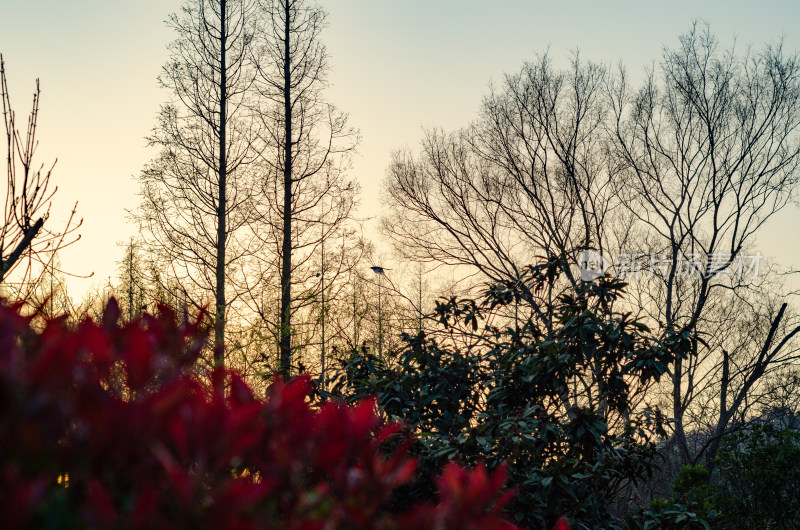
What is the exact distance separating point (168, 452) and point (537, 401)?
3.68 m

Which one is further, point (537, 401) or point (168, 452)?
point (537, 401)

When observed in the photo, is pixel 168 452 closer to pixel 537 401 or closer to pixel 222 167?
pixel 537 401

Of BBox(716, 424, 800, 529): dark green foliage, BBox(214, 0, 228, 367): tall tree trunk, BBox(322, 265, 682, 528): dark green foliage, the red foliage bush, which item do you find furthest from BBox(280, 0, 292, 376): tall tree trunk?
the red foliage bush

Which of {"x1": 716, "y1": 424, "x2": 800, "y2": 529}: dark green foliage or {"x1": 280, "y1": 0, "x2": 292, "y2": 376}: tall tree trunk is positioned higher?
{"x1": 280, "y1": 0, "x2": 292, "y2": 376}: tall tree trunk

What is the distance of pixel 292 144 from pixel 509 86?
458cm

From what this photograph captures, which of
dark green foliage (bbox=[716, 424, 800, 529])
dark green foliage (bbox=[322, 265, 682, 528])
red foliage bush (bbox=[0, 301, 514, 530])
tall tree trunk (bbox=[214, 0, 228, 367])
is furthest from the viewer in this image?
tall tree trunk (bbox=[214, 0, 228, 367])

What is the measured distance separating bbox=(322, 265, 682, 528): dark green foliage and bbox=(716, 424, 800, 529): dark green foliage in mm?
2748

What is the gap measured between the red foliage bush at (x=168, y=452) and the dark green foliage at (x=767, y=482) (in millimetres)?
6881

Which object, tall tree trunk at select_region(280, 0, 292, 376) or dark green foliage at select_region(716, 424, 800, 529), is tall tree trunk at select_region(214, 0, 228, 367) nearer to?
tall tree trunk at select_region(280, 0, 292, 376)

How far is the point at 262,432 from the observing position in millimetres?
1080

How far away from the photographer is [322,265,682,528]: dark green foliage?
3.38 meters

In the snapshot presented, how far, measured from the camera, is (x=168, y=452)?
0.99 meters

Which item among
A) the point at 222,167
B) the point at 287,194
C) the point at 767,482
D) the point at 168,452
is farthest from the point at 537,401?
the point at 222,167

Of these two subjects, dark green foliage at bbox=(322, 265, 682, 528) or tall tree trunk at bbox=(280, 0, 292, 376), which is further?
tall tree trunk at bbox=(280, 0, 292, 376)
